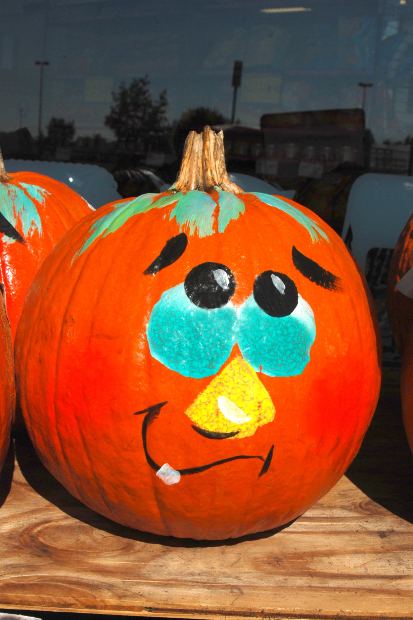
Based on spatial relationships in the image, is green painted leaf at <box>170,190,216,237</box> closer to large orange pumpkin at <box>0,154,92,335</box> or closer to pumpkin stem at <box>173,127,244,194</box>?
pumpkin stem at <box>173,127,244,194</box>

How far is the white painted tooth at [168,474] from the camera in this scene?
158 cm

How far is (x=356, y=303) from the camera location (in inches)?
68.1

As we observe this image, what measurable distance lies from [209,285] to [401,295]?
2.93ft

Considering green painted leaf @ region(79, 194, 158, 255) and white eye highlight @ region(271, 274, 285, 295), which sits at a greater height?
green painted leaf @ region(79, 194, 158, 255)

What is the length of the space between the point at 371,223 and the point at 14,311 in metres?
2.18

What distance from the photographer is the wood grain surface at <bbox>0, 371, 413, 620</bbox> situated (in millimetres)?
1493

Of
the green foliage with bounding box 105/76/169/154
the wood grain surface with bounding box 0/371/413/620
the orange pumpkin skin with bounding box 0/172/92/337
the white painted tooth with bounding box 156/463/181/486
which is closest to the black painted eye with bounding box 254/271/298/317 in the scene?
the white painted tooth with bounding box 156/463/181/486

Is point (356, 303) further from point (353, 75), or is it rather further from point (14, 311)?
point (353, 75)

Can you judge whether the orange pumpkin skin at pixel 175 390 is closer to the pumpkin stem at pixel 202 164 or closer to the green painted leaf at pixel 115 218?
the green painted leaf at pixel 115 218

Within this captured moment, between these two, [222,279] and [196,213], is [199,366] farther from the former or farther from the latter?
[196,213]

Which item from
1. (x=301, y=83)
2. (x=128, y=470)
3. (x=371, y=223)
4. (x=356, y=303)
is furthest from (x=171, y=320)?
(x=301, y=83)

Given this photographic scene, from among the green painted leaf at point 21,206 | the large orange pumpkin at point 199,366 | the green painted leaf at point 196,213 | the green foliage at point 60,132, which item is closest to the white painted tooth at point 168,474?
the large orange pumpkin at point 199,366

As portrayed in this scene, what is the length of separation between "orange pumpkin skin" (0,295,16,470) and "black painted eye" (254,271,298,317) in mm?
577

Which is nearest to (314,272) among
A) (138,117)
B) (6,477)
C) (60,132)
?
(6,477)
